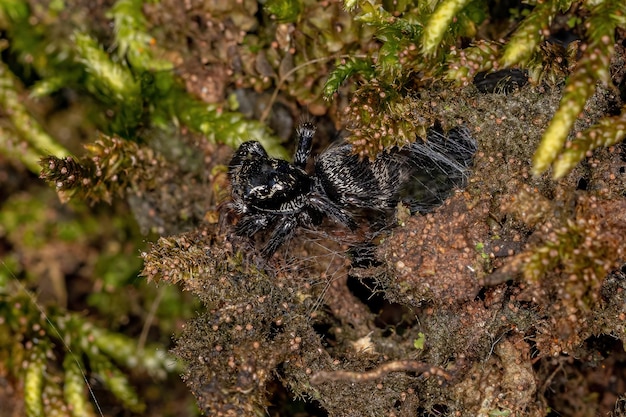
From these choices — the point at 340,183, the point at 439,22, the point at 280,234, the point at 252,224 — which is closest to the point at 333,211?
the point at 340,183

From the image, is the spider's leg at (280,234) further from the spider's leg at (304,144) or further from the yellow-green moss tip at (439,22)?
the yellow-green moss tip at (439,22)

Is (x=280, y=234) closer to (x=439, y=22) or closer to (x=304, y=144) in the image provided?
(x=304, y=144)

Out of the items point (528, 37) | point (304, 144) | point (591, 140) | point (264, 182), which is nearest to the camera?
point (591, 140)

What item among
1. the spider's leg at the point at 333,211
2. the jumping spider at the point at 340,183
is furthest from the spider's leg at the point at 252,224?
the spider's leg at the point at 333,211

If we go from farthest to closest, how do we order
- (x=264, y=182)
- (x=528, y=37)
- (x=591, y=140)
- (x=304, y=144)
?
(x=304, y=144), (x=264, y=182), (x=528, y=37), (x=591, y=140)

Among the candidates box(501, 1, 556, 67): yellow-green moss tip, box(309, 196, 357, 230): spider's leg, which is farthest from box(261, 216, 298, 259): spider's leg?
box(501, 1, 556, 67): yellow-green moss tip

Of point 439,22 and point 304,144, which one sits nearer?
point 439,22

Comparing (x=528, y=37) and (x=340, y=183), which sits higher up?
(x=528, y=37)

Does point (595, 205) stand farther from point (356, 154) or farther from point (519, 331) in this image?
point (356, 154)

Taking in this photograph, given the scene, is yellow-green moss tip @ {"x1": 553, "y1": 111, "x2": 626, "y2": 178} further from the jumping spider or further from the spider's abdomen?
the spider's abdomen
